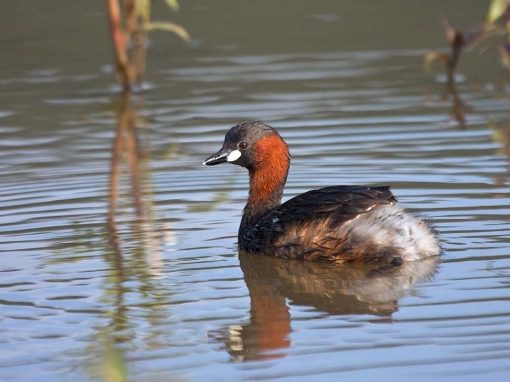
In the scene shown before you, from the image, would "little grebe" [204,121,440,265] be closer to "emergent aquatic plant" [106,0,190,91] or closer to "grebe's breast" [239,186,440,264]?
A: "grebe's breast" [239,186,440,264]

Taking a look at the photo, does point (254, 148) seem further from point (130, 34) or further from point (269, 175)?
point (130, 34)

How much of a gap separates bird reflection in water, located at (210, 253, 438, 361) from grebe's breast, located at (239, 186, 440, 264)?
0.24ft

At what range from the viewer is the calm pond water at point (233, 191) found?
6.06 m

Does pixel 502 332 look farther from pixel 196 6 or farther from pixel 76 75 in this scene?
pixel 196 6

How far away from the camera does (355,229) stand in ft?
25.0

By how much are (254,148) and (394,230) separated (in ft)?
4.46

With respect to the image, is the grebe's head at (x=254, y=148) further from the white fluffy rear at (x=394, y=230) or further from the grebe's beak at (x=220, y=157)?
the white fluffy rear at (x=394, y=230)

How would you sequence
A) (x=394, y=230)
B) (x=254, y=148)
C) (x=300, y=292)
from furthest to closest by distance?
(x=254, y=148) → (x=394, y=230) → (x=300, y=292)

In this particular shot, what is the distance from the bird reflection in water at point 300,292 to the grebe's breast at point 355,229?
73mm

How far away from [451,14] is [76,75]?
4.87 metres

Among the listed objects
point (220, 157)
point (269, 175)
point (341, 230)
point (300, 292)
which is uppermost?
point (220, 157)

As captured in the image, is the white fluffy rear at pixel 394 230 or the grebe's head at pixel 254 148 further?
the grebe's head at pixel 254 148

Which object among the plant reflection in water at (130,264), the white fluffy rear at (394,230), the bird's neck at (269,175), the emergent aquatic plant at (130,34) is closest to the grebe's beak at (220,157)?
the bird's neck at (269,175)

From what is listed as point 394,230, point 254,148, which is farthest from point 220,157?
point 394,230
